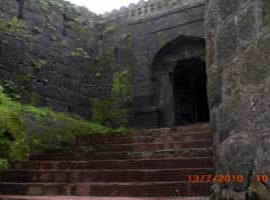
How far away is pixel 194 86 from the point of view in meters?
13.7

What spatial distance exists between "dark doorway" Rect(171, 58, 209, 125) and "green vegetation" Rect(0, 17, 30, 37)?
491 cm

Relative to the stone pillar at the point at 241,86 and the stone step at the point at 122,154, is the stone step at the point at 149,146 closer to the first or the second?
the stone step at the point at 122,154

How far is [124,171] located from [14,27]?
20.7ft

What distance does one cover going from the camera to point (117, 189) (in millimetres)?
3785

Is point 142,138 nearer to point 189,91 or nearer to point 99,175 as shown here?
point 99,175

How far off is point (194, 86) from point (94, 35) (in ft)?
15.2

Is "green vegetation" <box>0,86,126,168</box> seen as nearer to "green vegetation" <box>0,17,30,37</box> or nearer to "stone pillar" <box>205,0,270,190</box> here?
"green vegetation" <box>0,17,30,37</box>

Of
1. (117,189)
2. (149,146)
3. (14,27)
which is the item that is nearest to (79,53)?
(14,27)

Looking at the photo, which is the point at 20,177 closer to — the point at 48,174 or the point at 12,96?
the point at 48,174

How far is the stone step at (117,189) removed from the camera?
357 cm

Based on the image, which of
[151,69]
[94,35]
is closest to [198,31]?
[151,69]

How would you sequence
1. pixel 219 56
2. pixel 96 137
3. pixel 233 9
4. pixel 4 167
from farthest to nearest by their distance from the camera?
pixel 96 137 < pixel 4 167 < pixel 219 56 < pixel 233 9

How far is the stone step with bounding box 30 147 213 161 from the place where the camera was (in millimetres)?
4790

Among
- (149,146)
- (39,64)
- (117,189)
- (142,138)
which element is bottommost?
(117,189)
